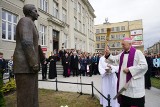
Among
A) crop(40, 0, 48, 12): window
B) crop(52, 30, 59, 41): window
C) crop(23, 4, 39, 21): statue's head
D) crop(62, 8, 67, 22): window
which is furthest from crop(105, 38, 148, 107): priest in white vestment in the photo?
crop(62, 8, 67, 22): window

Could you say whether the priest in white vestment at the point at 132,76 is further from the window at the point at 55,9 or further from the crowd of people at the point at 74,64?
the window at the point at 55,9

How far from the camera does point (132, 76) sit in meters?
4.29

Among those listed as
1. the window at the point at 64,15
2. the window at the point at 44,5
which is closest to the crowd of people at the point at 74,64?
the window at the point at 44,5

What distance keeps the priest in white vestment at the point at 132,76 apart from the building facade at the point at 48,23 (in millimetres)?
2577

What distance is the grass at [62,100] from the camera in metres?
7.31

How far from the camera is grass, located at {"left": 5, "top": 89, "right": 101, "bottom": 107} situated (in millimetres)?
7305

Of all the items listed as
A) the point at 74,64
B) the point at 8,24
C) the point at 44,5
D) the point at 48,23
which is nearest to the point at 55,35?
the point at 48,23

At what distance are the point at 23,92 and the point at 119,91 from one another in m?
2.13

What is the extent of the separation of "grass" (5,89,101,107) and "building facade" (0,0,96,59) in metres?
4.13

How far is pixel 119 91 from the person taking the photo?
439cm

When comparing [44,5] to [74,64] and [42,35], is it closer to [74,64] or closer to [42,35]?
[42,35]

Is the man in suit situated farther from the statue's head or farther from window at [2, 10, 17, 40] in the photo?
window at [2, 10, 17, 40]

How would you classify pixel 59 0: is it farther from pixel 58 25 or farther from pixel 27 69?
pixel 27 69

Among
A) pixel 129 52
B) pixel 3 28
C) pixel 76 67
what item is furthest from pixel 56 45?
pixel 129 52
